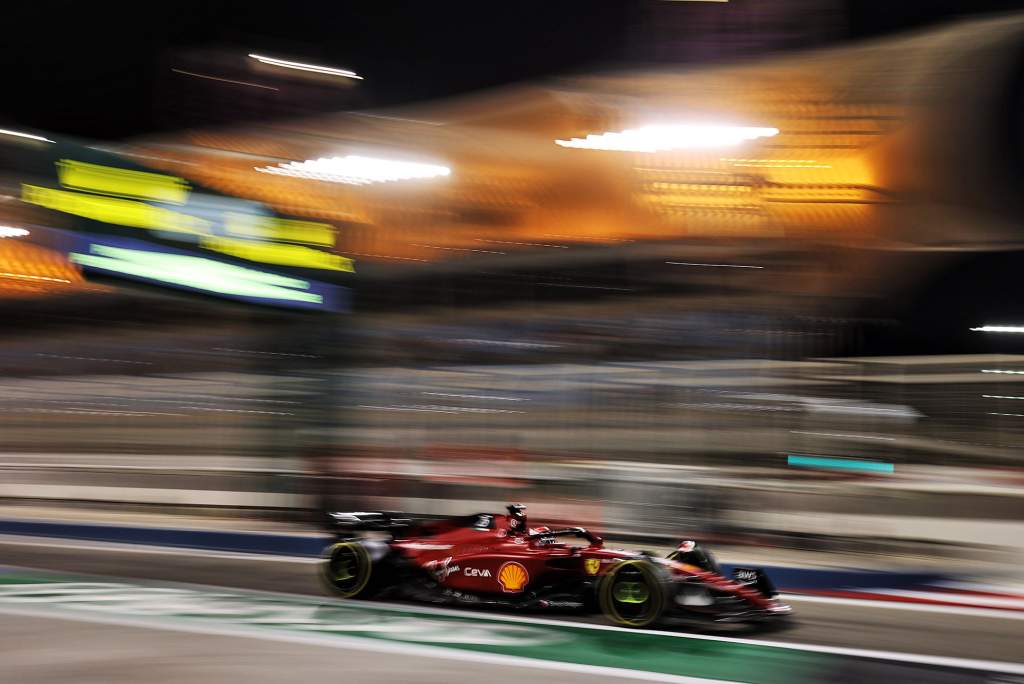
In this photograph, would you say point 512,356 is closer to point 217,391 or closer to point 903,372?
point 217,391

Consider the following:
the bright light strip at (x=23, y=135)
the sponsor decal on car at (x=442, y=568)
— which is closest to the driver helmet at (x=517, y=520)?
the sponsor decal on car at (x=442, y=568)

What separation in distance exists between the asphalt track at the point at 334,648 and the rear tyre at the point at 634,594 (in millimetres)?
227

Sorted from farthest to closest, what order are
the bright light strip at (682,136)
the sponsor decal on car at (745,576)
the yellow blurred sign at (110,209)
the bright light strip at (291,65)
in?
1. the bright light strip at (291,65)
2. the bright light strip at (682,136)
3. the yellow blurred sign at (110,209)
4. the sponsor decal on car at (745,576)

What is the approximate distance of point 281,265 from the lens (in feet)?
36.2

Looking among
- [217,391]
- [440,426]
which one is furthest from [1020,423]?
[217,391]

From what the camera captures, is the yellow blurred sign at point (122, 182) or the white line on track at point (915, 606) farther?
the yellow blurred sign at point (122, 182)

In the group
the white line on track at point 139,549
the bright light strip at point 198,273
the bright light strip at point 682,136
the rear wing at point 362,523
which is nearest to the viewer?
the rear wing at point 362,523

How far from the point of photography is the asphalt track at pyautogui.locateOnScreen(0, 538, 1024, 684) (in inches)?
183

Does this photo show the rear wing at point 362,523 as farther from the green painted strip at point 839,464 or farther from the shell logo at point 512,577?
the green painted strip at point 839,464

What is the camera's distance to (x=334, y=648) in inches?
207

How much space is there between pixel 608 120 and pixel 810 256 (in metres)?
4.15

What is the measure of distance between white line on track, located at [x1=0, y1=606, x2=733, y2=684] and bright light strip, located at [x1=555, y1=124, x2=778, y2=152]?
10.9 metres

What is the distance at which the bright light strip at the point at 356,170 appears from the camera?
656 inches

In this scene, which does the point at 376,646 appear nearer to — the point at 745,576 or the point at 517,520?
the point at 517,520
